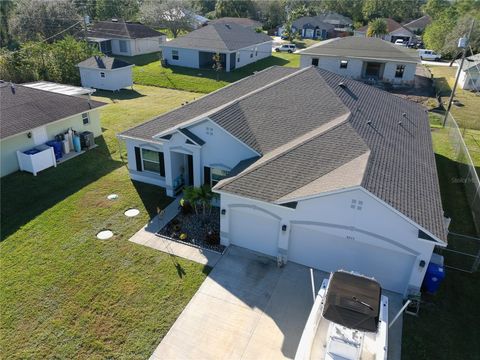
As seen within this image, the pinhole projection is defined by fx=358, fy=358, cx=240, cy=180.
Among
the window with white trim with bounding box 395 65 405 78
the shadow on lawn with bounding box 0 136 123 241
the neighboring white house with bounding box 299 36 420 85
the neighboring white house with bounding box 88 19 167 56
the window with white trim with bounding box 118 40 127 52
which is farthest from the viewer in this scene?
the window with white trim with bounding box 118 40 127 52

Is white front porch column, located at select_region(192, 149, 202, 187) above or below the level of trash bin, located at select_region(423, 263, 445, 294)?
above

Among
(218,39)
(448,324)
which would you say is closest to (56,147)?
(448,324)

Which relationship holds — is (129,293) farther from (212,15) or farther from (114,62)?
(212,15)

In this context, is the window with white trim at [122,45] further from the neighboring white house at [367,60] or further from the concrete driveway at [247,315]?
the concrete driveway at [247,315]

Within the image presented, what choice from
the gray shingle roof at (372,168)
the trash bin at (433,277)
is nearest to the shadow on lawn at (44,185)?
the gray shingle roof at (372,168)

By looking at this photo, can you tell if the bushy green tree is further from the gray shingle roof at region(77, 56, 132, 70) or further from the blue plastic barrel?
the blue plastic barrel

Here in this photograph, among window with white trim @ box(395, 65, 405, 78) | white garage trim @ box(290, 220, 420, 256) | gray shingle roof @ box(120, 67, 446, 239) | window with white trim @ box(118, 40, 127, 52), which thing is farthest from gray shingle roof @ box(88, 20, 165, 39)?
white garage trim @ box(290, 220, 420, 256)

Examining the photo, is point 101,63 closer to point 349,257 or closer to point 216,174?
point 216,174
